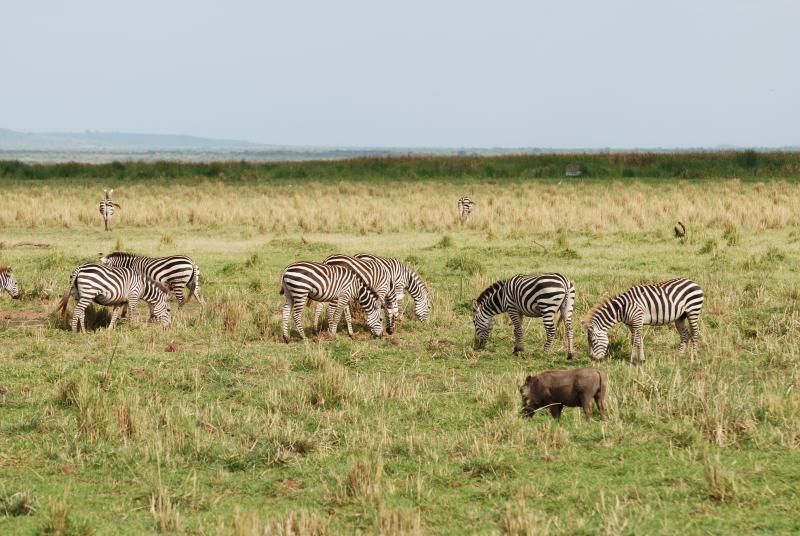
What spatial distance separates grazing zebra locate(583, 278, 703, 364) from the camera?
11.8 meters

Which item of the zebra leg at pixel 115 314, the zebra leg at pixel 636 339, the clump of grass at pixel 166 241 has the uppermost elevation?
the zebra leg at pixel 636 339

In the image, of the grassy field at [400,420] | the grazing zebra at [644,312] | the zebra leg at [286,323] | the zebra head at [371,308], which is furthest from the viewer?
the zebra head at [371,308]

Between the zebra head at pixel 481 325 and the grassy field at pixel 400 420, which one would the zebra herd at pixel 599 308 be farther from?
the grassy field at pixel 400 420

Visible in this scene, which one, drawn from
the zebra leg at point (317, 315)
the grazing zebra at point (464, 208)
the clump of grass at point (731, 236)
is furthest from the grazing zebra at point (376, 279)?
the grazing zebra at point (464, 208)

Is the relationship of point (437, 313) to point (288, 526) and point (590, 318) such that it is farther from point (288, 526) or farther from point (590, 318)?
point (288, 526)

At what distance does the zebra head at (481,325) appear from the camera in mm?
12789

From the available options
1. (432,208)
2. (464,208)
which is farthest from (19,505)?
(432,208)

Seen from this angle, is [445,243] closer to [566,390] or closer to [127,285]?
[127,285]

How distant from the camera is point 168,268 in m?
16.0

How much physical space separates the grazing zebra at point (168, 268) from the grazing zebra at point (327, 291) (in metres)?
2.86

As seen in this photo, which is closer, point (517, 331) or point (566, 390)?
point (566, 390)

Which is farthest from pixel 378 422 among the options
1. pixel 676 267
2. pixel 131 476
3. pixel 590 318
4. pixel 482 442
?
pixel 676 267

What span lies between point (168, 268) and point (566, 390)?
9.13 m

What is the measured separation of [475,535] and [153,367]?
5.98 m
